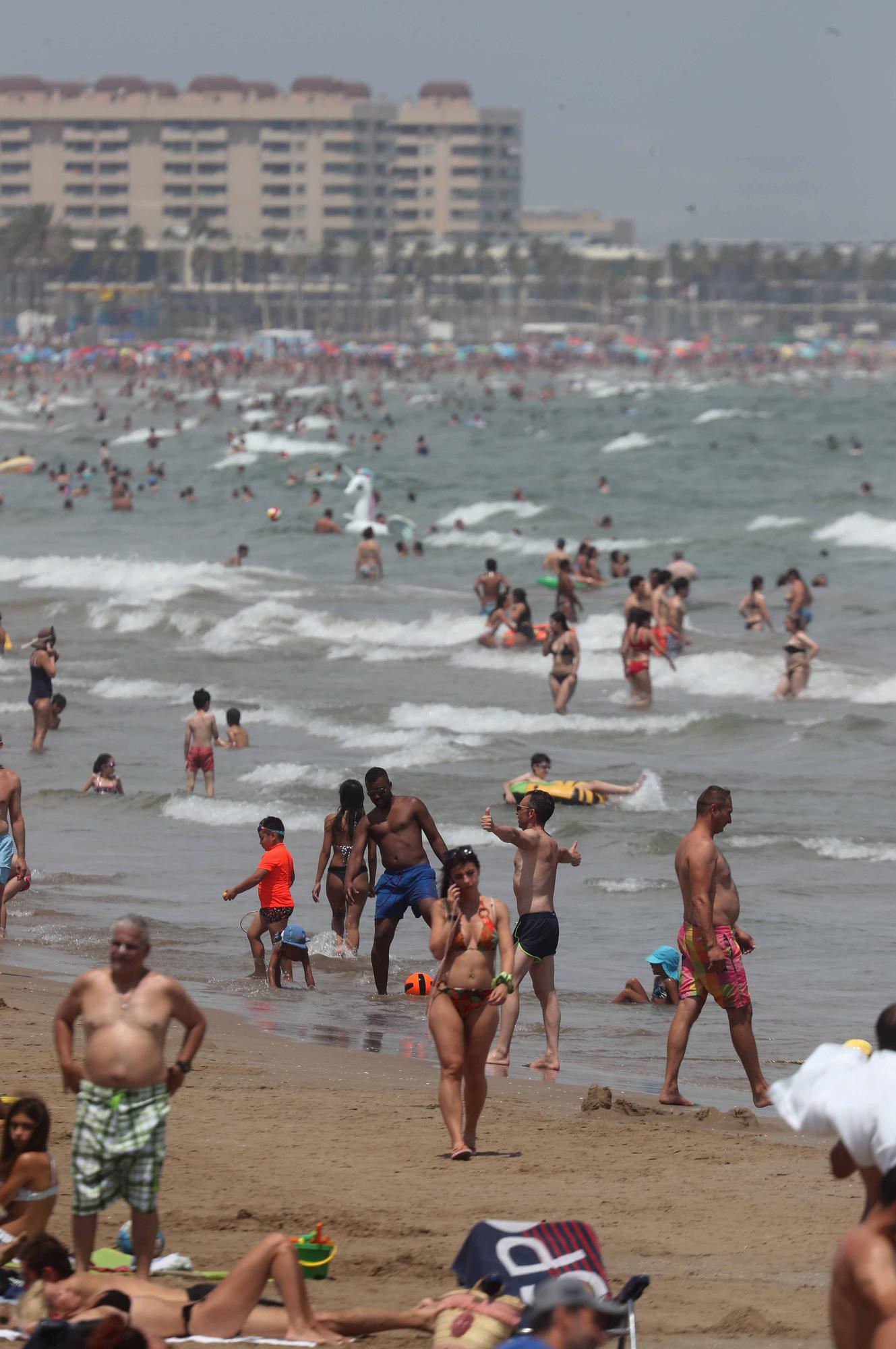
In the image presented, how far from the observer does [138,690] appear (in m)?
23.1

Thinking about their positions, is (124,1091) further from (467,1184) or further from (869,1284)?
(869,1284)

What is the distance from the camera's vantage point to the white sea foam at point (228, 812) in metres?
15.9

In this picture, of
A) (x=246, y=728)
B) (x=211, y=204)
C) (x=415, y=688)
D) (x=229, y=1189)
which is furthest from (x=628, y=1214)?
(x=211, y=204)

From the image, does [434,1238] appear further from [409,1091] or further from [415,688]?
[415,688]

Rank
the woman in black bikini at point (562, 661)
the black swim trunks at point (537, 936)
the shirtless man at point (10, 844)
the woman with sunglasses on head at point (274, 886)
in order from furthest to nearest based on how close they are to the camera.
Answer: the woman in black bikini at point (562, 661) < the shirtless man at point (10, 844) < the woman with sunglasses on head at point (274, 886) < the black swim trunks at point (537, 936)

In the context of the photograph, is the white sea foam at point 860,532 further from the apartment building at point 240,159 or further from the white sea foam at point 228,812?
the apartment building at point 240,159

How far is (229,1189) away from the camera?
6742 mm

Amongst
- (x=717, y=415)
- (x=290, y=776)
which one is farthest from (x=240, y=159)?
(x=290, y=776)

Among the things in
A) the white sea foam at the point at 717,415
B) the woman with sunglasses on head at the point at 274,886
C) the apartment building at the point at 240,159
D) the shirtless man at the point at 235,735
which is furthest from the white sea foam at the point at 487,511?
the apartment building at the point at 240,159

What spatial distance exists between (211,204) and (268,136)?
311 inches

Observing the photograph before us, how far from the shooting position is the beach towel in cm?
442

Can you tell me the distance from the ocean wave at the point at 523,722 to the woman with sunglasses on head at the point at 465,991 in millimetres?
12992

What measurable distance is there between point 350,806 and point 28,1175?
5407 millimetres

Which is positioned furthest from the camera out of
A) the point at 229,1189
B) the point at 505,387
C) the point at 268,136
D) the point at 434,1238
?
the point at 268,136
